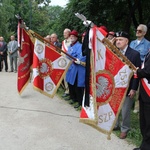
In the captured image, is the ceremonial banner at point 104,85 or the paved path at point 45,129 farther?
the paved path at point 45,129

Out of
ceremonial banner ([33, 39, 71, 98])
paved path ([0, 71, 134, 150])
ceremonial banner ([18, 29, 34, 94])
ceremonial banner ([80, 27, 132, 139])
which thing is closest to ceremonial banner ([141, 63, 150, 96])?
ceremonial banner ([80, 27, 132, 139])

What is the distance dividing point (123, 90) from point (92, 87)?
60cm

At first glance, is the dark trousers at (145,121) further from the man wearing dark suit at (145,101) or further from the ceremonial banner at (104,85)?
the ceremonial banner at (104,85)

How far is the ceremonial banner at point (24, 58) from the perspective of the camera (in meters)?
6.44

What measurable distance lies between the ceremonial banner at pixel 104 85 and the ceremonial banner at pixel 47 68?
2259 millimetres

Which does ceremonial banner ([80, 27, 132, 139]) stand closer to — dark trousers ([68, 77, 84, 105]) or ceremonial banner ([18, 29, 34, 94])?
dark trousers ([68, 77, 84, 105])

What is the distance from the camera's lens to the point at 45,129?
4957 mm

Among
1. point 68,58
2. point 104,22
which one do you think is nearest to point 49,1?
point 104,22

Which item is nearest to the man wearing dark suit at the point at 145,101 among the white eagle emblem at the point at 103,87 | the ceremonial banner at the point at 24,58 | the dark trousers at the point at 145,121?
the dark trousers at the point at 145,121

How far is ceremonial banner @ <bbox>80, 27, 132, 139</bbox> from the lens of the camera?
12.0 feet

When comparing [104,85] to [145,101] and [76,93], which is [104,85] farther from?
[76,93]

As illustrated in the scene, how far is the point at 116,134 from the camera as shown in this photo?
473 centimetres

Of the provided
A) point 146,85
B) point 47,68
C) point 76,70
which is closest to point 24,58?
point 47,68

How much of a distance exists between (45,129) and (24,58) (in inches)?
88.7
